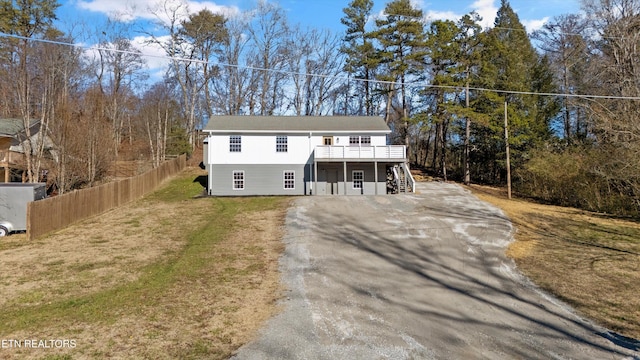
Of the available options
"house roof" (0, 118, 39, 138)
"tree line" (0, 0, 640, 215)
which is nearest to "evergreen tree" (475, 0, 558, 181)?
"tree line" (0, 0, 640, 215)

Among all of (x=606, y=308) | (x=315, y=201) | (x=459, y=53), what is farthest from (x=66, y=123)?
(x=459, y=53)

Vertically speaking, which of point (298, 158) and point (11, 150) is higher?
point (11, 150)

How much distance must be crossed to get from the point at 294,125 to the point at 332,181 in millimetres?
4832

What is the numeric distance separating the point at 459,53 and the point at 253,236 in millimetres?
24715

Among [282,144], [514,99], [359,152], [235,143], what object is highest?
[514,99]

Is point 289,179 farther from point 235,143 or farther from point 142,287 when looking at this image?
point 142,287

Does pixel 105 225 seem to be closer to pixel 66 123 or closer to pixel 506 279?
pixel 66 123

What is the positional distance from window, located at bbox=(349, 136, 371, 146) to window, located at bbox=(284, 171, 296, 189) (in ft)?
15.0

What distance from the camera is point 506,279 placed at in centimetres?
994

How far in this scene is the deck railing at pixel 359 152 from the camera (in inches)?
965

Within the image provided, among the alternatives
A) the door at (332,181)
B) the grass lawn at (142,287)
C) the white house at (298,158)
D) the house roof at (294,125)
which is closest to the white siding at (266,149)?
the white house at (298,158)

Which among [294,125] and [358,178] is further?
[294,125]

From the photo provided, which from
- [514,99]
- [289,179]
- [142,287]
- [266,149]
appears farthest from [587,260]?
[514,99]

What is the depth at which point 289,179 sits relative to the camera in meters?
25.5
